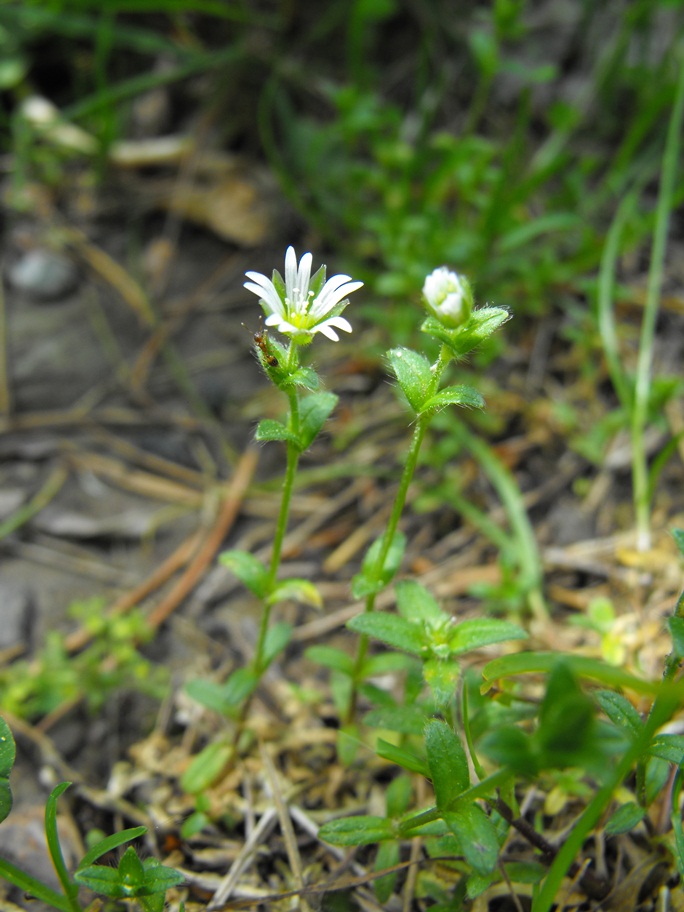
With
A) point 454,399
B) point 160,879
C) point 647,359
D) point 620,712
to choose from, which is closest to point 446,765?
point 620,712

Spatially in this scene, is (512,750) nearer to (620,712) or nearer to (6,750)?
(620,712)

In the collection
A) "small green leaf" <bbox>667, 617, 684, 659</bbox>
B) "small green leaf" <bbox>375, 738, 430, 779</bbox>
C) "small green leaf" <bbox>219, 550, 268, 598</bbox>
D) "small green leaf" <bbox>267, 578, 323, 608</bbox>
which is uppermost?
"small green leaf" <bbox>219, 550, 268, 598</bbox>

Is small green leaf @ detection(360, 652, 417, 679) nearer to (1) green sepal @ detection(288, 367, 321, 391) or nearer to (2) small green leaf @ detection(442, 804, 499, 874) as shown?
(2) small green leaf @ detection(442, 804, 499, 874)

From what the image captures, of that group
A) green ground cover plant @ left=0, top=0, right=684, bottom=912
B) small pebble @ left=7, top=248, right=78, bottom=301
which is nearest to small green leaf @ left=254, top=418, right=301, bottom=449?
green ground cover plant @ left=0, top=0, right=684, bottom=912

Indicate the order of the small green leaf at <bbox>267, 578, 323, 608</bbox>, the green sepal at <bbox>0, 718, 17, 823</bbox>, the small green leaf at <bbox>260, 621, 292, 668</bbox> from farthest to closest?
the small green leaf at <bbox>260, 621, 292, 668</bbox>, the small green leaf at <bbox>267, 578, 323, 608</bbox>, the green sepal at <bbox>0, 718, 17, 823</bbox>

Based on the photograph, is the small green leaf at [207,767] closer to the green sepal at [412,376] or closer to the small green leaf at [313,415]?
the small green leaf at [313,415]

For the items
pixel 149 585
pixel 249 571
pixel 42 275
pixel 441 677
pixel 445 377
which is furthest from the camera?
pixel 42 275
